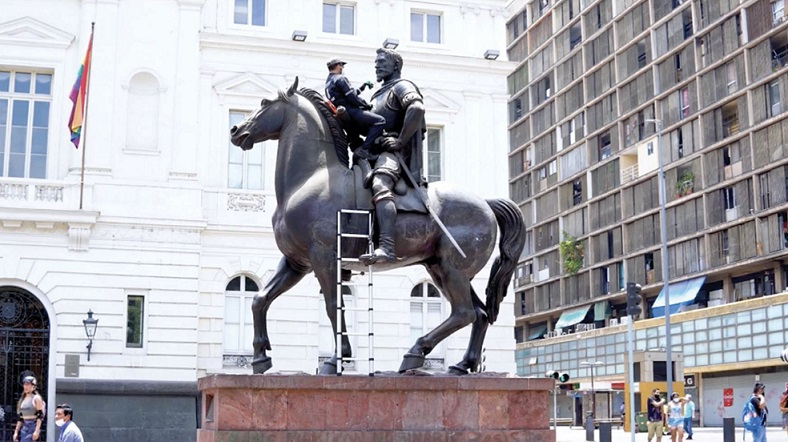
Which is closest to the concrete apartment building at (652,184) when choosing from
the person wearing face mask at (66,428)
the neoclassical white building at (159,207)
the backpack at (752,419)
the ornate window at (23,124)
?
the neoclassical white building at (159,207)

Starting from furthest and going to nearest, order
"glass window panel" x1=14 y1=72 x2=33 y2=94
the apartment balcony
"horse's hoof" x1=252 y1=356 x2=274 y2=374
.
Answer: the apartment balcony < "glass window panel" x1=14 y1=72 x2=33 y2=94 < "horse's hoof" x1=252 y1=356 x2=274 y2=374

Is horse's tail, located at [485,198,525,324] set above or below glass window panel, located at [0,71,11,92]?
below

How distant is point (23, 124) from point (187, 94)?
4868 mm

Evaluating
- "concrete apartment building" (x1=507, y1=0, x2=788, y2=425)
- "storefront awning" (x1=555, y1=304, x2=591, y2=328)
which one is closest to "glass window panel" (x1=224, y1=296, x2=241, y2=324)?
"concrete apartment building" (x1=507, y1=0, x2=788, y2=425)

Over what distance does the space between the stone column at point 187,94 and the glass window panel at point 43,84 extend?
3.76 meters

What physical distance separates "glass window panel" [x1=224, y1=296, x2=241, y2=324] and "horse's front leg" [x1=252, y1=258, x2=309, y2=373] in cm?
2197

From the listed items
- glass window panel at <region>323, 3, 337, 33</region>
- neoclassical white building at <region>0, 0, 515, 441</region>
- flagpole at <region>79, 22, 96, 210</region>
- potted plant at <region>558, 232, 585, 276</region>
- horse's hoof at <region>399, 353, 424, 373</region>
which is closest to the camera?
horse's hoof at <region>399, 353, 424, 373</region>

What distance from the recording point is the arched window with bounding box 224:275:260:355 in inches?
1291

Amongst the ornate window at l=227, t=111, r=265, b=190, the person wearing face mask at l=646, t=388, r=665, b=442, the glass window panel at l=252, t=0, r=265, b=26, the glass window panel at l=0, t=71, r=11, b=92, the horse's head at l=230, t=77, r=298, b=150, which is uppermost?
the glass window panel at l=252, t=0, r=265, b=26

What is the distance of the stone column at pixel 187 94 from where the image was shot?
32656mm

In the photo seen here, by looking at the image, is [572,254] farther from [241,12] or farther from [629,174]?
[241,12]

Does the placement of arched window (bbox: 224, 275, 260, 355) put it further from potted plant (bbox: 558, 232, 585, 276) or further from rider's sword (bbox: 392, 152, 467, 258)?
potted plant (bbox: 558, 232, 585, 276)

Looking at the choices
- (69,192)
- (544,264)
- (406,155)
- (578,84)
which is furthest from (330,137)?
(544,264)

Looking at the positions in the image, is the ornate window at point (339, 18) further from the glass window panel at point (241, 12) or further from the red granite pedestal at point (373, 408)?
the red granite pedestal at point (373, 408)
